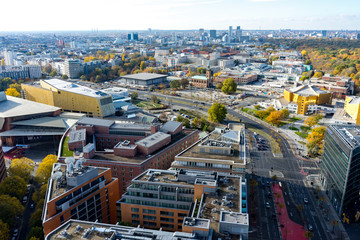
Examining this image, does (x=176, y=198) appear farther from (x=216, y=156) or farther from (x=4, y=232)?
(x=4, y=232)

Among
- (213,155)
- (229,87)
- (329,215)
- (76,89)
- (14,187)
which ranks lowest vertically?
(329,215)

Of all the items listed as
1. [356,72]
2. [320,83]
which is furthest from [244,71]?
[356,72]

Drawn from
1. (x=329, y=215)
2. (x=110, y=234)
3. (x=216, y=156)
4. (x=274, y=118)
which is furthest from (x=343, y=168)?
(x=274, y=118)

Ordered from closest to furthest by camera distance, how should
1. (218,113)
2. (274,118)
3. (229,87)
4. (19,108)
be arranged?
(19,108)
(274,118)
(218,113)
(229,87)

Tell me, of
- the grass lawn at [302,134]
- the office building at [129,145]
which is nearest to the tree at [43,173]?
the office building at [129,145]

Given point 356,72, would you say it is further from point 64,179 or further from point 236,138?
point 64,179
